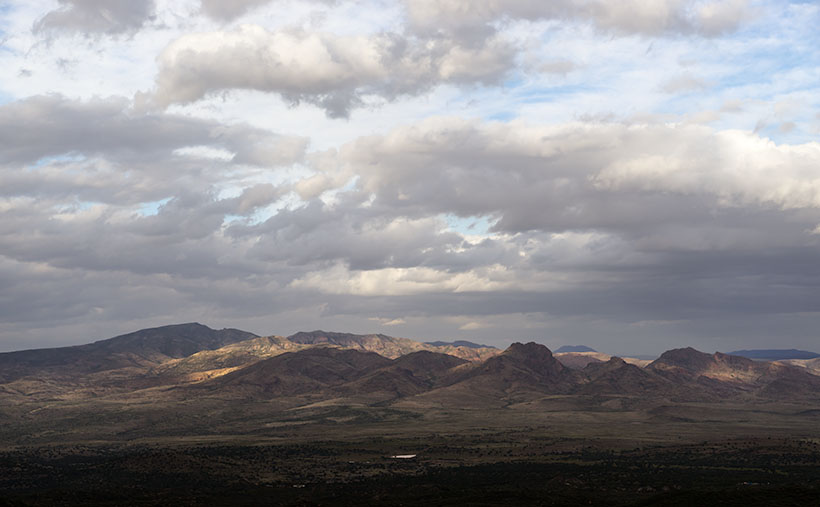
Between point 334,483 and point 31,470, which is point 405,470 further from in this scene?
point 31,470

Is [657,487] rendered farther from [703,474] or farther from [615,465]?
[615,465]

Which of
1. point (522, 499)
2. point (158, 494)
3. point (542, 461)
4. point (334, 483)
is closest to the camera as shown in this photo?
point (522, 499)

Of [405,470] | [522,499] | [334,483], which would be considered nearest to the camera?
[522,499]

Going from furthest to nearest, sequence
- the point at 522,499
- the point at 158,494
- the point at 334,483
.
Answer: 1. the point at 334,483
2. the point at 158,494
3. the point at 522,499

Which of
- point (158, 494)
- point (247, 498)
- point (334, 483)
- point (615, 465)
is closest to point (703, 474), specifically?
point (615, 465)

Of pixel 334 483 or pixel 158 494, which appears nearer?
pixel 158 494

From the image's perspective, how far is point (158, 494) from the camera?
136750mm

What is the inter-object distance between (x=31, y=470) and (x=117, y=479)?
31917 mm

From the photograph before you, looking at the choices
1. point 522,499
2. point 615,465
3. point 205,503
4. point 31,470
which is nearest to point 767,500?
point 522,499

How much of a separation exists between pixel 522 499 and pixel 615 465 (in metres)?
67.9

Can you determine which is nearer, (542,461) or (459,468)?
(459,468)

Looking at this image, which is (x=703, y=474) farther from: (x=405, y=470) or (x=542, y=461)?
(x=405, y=470)

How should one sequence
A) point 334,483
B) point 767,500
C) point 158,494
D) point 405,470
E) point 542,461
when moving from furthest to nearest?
point 542,461 < point 405,470 < point 334,483 < point 158,494 < point 767,500

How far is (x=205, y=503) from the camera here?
128m
